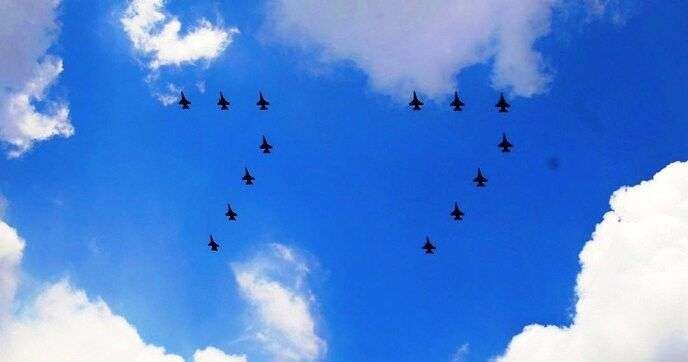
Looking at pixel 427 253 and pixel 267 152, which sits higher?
pixel 267 152

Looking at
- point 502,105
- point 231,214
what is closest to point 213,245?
point 231,214

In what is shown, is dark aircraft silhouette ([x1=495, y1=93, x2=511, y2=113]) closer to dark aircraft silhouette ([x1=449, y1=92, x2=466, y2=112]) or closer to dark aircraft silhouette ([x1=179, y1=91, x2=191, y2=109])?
dark aircraft silhouette ([x1=449, y1=92, x2=466, y2=112])

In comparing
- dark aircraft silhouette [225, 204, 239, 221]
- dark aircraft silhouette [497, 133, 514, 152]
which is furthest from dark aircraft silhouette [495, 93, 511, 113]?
dark aircraft silhouette [225, 204, 239, 221]

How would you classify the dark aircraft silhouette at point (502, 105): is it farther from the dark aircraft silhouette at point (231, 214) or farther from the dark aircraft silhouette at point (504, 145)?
the dark aircraft silhouette at point (231, 214)

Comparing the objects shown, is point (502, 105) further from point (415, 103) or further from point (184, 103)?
point (184, 103)

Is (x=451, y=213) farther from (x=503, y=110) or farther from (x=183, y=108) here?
(x=183, y=108)

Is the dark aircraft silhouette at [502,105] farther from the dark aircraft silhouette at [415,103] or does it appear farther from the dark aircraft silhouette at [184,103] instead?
the dark aircraft silhouette at [184,103]

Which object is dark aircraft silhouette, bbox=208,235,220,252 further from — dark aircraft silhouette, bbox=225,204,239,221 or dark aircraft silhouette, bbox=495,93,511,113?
dark aircraft silhouette, bbox=495,93,511,113

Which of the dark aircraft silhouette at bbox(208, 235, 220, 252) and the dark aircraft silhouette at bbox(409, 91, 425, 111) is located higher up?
the dark aircraft silhouette at bbox(409, 91, 425, 111)

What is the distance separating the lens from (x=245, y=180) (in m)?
138

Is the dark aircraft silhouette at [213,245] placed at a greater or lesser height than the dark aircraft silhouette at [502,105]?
lesser

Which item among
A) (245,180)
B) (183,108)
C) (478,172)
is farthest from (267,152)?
(478,172)

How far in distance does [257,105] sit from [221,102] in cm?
574

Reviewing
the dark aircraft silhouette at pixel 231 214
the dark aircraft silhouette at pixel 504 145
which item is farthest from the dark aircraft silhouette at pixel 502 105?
the dark aircraft silhouette at pixel 231 214
